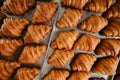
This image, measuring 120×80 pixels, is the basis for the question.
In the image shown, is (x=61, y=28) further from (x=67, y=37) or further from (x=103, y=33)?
(x=103, y=33)

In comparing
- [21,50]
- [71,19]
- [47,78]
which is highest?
[71,19]

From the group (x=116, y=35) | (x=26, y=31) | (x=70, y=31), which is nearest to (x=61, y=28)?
(x=70, y=31)

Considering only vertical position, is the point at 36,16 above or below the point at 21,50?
above

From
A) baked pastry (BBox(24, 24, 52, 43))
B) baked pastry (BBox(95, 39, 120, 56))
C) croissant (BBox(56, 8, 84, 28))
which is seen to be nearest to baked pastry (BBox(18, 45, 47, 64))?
baked pastry (BBox(24, 24, 52, 43))

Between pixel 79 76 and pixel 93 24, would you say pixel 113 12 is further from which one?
pixel 79 76

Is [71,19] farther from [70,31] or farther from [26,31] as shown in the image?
[26,31]

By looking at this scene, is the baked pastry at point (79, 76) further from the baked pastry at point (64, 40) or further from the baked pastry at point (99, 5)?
the baked pastry at point (99, 5)

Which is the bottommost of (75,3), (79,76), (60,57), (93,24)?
(79,76)

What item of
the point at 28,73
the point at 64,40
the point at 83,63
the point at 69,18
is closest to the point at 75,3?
the point at 69,18
